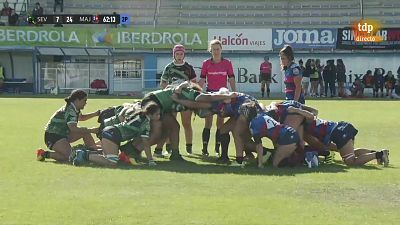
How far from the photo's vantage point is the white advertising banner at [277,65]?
38.0 m

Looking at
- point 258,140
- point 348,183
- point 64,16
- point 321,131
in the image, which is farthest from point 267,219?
point 64,16

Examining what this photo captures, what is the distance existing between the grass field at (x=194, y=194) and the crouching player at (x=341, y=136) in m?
0.27

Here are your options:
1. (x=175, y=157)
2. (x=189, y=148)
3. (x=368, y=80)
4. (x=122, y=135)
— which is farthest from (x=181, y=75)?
(x=368, y=80)

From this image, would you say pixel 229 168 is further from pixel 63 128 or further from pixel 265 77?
pixel 265 77

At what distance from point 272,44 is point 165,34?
6113 mm

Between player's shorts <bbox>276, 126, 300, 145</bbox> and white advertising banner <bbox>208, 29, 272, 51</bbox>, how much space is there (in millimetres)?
29093

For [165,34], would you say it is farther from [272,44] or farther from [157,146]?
[157,146]

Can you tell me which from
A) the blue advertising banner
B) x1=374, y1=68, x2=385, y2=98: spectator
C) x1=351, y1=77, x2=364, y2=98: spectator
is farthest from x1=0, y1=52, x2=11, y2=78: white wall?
x1=374, y1=68, x2=385, y2=98: spectator

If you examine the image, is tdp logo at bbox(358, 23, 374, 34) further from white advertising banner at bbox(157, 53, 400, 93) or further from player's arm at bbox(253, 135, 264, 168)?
player's arm at bbox(253, 135, 264, 168)

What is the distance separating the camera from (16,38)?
129 ft

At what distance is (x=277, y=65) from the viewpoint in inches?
1510

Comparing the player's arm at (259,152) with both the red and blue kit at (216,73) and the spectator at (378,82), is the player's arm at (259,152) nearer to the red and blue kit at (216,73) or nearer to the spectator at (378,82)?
the red and blue kit at (216,73)

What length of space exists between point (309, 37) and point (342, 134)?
2871 cm

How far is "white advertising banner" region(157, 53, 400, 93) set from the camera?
38000mm
